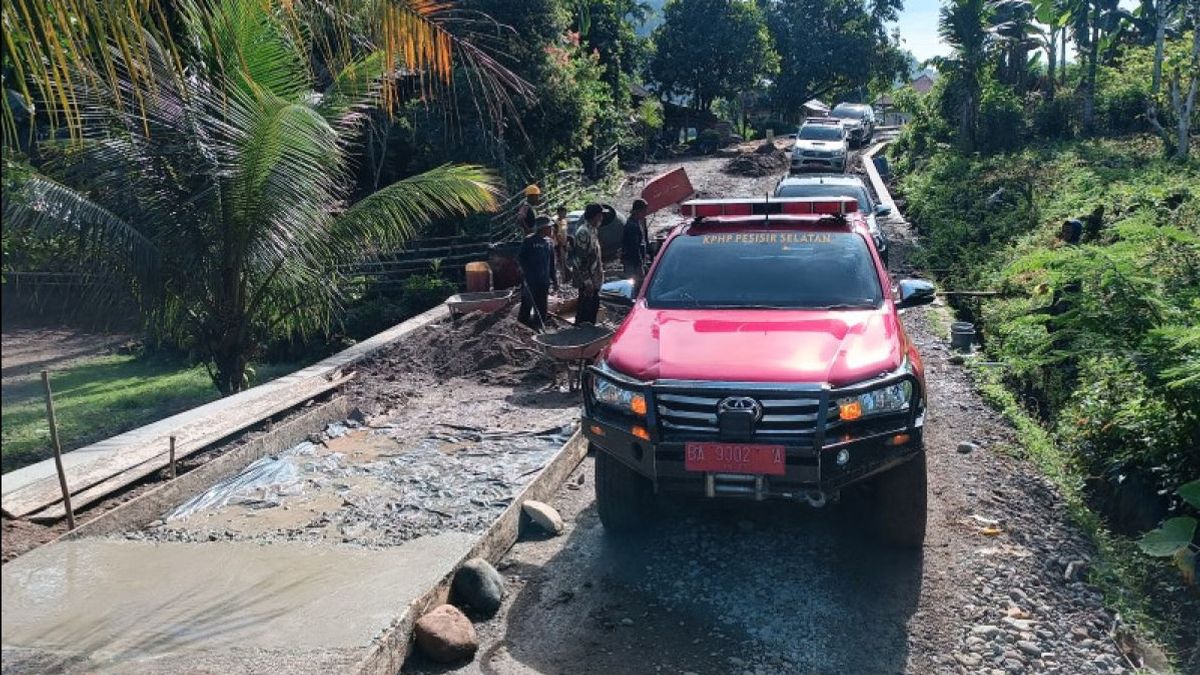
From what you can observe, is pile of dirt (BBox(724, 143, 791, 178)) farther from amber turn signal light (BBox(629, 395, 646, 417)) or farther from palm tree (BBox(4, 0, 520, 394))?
amber turn signal light (BBox(629, 395, 646, 417))

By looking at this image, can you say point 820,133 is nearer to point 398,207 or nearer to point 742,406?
point 398,207

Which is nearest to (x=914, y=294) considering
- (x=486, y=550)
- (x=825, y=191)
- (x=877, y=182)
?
(x=486, y=550)

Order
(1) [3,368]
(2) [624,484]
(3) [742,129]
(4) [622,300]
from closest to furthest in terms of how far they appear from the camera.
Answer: (1) [3,368] < (2) [624,484] < (4) [622,300] < (3) [742,129]

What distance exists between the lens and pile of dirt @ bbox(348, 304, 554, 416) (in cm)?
1021

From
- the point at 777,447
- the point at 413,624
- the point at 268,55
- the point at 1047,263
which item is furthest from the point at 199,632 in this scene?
the point at 1047,263

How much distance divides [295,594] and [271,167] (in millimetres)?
4448

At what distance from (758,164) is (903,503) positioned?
26.8 meters

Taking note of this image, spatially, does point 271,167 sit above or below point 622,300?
above

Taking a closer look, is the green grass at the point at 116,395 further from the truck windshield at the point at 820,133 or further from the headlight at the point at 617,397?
the truck windshield at the point at 820,133

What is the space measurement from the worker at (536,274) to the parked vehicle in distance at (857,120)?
29751mm

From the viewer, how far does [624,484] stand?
602 cm

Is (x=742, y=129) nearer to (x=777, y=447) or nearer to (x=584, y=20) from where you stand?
(x=584, y=20)

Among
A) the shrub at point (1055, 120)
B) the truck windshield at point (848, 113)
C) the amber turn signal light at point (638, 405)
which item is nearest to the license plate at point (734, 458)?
the amber turn signal light at point (638, 405)

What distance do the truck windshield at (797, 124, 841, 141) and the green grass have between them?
61.3 ft
